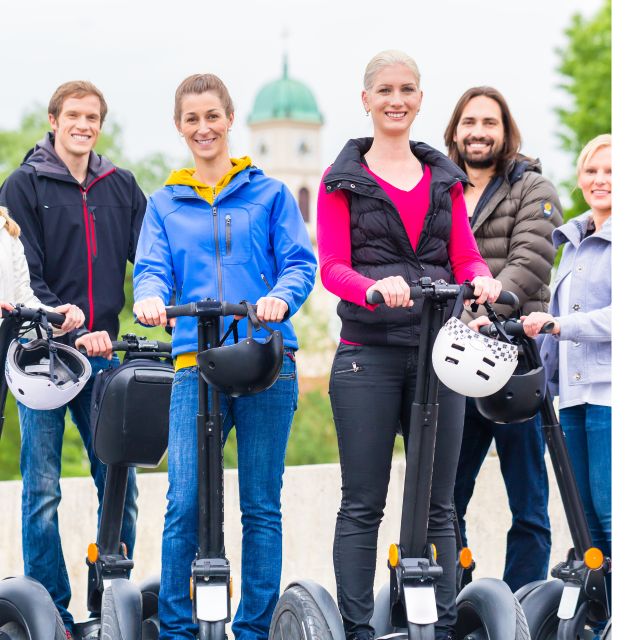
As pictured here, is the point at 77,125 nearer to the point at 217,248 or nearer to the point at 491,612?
the point at 217,248

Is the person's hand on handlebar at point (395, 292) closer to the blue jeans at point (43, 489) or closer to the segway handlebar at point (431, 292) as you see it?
the segway handlebar at point (431, 292)

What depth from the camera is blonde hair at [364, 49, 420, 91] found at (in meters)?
4.14

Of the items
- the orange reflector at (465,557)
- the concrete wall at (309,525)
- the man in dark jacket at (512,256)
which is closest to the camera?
the orange reflector at (465,557)

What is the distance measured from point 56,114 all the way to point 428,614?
254 cm

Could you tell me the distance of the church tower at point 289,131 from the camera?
104 m

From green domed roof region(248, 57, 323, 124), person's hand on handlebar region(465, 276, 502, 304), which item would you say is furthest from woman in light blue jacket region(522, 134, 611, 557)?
green domed roof region(248, 57, 323, 124)

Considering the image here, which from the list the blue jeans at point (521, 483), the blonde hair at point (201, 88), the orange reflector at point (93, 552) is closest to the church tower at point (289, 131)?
the blue jeans at point (521, 483)

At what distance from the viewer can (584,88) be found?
23406 millimetres

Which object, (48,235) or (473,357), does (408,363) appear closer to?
(473,357)

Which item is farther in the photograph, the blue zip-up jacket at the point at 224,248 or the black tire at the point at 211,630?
the blue zip-up jacket at the point at 224,248

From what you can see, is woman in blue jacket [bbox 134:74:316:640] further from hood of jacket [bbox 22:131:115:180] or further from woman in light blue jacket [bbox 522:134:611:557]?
woman in light blue jacket [bbox 522:134:611:557]

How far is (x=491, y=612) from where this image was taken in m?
4.09

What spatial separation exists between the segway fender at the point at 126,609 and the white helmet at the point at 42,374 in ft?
2.19

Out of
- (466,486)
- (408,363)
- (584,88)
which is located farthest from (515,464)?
(584,88)
